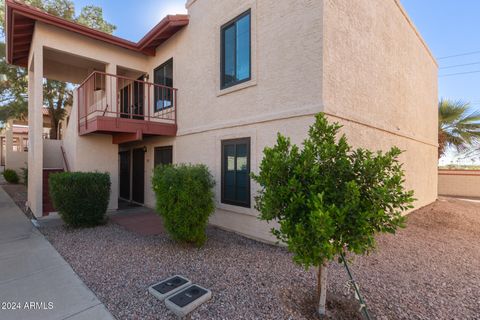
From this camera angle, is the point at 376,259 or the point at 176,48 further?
the point at 176,48

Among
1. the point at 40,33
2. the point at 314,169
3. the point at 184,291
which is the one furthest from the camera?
the point at 40,33

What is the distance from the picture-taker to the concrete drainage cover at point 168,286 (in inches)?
128

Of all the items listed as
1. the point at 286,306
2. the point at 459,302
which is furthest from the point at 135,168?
the point at 459,302

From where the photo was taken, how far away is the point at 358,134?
5762 mm

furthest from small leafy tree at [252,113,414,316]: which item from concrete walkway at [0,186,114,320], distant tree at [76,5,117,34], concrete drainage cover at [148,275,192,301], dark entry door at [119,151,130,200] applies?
distant tree at [76,5,117,34]

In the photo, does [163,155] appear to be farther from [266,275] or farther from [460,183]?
[460,183]

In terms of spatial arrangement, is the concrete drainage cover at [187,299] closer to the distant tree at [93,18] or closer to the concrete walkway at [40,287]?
the concrete walkway at [40,287]

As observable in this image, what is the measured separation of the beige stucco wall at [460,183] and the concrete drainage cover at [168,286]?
17751 mm

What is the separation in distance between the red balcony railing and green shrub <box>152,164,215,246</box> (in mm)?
2962

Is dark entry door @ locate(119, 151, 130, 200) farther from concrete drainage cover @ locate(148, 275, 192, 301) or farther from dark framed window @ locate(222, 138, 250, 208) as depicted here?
concrete drainage cover @ locate(148, 275, 192, 301)

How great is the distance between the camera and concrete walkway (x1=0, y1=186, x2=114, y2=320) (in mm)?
2918

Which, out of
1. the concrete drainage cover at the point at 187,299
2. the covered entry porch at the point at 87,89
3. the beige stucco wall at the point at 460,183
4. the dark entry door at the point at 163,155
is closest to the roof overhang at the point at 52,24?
the covered entry porch at the point at 87,89

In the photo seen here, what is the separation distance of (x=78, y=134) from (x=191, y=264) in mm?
6567

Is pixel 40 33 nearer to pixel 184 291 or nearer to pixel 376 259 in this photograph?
pixel 184 291
